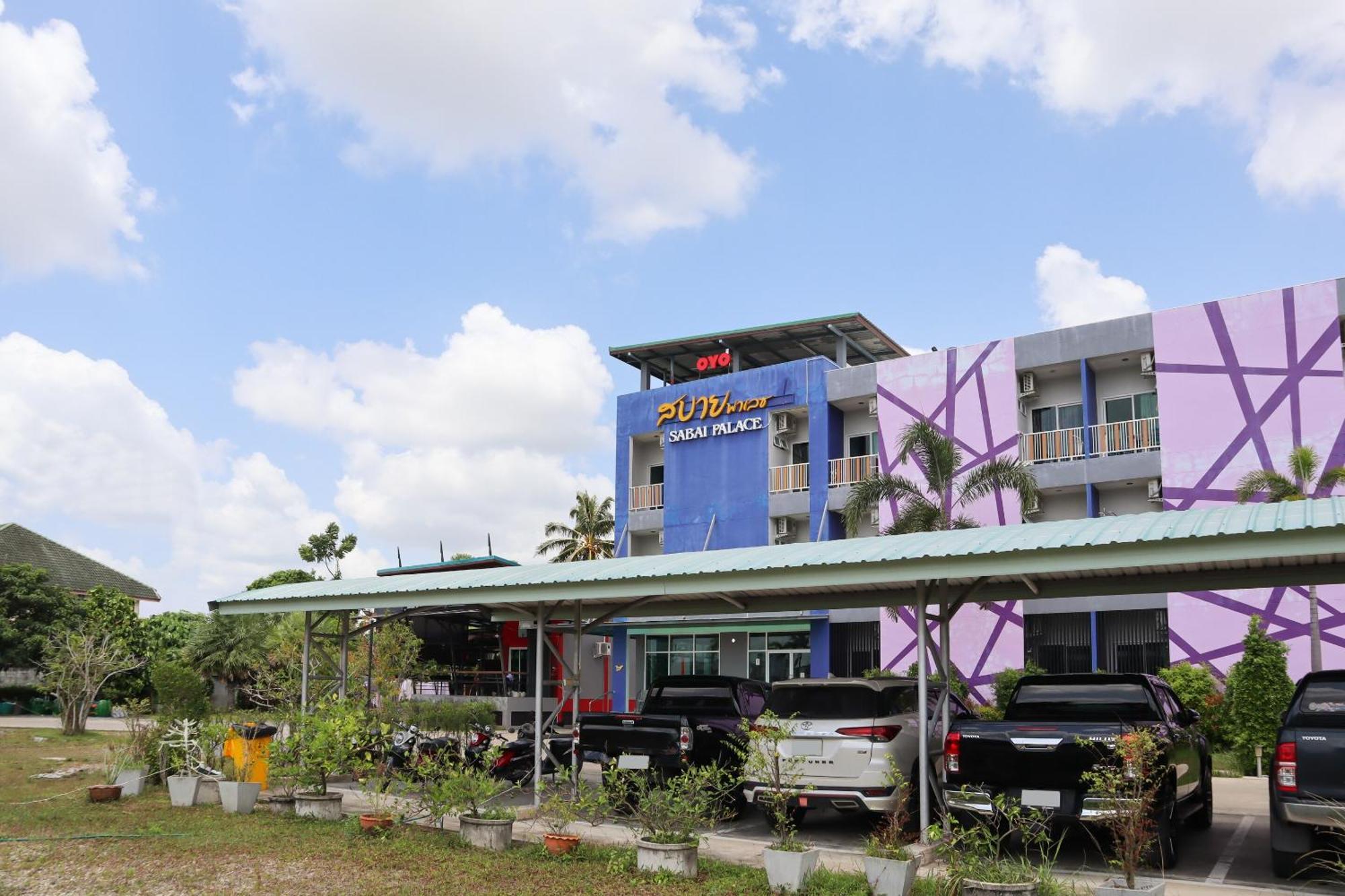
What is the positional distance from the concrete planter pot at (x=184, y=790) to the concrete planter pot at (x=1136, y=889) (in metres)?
10.3

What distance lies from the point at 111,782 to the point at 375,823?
17.2 feet

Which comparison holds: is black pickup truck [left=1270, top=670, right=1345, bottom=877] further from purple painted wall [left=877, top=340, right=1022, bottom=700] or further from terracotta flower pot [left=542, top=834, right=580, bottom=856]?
purple painted wall [left=877, top=340, right=1022, bottom=700]

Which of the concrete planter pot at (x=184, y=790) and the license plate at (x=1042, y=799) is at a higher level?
the license plate at (x=1042, y=799)

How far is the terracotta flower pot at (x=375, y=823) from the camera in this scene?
36.2 ft

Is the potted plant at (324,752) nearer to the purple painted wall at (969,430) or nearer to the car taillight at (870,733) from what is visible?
the car taillight at (870,733)

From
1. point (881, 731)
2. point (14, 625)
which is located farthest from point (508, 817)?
point (14, 625)

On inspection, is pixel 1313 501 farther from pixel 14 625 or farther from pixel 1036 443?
pixel 14 625

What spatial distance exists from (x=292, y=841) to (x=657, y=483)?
90.4ft

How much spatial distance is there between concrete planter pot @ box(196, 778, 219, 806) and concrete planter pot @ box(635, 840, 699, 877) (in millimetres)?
6593

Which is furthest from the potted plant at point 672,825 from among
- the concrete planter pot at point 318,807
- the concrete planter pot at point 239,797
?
the concrete planter pot at point 239,797

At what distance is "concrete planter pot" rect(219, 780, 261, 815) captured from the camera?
12.6 metres

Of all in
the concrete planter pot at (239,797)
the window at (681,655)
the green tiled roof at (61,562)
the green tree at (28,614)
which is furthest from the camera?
the green tiled roof at (61,562)

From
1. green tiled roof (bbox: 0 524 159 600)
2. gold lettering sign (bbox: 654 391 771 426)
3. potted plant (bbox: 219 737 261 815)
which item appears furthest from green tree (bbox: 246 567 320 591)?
potted plant (bbox: 219 737 261 815)

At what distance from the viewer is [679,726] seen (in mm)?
12391
